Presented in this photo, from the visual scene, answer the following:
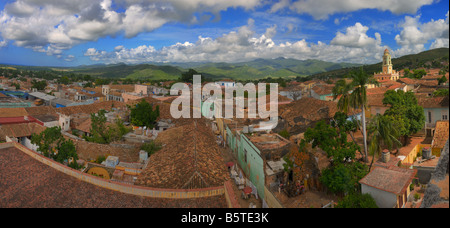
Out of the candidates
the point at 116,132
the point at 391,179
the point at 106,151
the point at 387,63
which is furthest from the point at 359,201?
the point at 387,63

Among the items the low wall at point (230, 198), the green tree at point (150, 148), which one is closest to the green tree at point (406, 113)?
the low wall at point (230, 198)

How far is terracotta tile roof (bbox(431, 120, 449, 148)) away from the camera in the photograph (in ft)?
48.7

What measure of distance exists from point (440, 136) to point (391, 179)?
367 inches

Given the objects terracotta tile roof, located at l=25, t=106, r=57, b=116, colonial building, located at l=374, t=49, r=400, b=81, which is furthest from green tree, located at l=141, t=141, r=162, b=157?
colonial building, located at l=374, t=49, r=400, b=81

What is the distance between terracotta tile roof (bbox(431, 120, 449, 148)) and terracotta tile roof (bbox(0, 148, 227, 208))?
1314cm

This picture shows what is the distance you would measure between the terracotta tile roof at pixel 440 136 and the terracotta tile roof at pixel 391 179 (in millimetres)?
7182

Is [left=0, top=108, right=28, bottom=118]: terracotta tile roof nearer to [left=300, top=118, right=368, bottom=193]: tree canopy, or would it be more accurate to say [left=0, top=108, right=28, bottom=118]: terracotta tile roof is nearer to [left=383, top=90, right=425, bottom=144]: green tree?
[left=300, top=118, right=368, bottom=193]: tree canopy

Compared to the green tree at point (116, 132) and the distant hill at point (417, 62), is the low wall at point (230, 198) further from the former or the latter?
the distant hill at point (417, 62)

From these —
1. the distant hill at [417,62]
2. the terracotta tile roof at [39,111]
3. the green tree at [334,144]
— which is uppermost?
the distant hill at [417,62]

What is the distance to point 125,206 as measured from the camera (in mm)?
8477

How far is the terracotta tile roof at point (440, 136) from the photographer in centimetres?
1483

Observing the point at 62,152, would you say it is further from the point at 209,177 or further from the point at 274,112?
the point at 274,112

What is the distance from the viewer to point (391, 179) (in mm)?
9281
